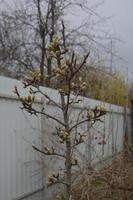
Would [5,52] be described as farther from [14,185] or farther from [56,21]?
[14,185]

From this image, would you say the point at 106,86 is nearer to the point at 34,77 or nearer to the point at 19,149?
the point at 19,149

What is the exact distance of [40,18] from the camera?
17938 mm

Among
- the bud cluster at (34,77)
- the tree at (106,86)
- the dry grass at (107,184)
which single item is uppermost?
the tree at (106,86)

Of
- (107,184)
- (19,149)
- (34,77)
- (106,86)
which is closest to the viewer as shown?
(34,77)

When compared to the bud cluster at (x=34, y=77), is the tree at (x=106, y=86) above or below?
above

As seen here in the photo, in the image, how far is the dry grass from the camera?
21.2ft

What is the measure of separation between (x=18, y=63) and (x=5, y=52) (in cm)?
103

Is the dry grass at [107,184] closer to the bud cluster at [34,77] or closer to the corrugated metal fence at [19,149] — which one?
the corrugated metal fence at [19,149]

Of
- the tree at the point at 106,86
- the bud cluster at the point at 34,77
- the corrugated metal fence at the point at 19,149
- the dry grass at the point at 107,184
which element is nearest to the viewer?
the bud cluster at the point at 34,77

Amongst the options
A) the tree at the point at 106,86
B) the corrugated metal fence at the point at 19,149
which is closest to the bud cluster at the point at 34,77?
the corrugated metal fence at the point at 19,149

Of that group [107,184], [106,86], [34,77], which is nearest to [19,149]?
[107,184]

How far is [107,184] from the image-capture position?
21.3 feet

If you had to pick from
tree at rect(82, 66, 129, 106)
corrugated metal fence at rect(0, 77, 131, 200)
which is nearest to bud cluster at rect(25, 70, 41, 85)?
corrugated metal fence at rect(0, 77, 131, 200)

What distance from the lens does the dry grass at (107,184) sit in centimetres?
646
